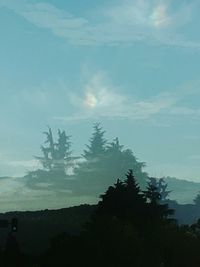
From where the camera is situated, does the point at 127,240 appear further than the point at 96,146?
→ No

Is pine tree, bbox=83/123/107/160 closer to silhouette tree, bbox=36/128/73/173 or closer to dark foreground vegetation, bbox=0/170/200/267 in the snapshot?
silhouette tree, bbox=36/128/73/173

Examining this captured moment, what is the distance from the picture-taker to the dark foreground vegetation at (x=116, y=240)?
1070 inches

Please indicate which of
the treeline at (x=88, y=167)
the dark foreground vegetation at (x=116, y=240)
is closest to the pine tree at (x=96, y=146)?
the treeline at (x=88, y=167)

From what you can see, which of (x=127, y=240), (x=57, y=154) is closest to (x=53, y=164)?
(x=57, y=154)

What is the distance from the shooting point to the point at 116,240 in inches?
1099

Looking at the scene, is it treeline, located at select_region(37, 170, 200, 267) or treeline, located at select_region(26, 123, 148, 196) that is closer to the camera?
treeline, located at select_region(37, 170, 200, 267)

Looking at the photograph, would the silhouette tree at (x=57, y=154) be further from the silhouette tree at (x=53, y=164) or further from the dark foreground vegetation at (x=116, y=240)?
the dark foreground vegetation at (x=116, y=240)

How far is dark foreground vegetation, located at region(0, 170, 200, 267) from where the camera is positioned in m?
27.2

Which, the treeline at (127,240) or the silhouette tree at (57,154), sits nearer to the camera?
the treeline at (127,240)

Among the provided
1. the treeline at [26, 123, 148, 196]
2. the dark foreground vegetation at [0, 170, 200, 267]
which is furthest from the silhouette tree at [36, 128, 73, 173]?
the dark foreground vegetation at [0, 170, 200, 267]

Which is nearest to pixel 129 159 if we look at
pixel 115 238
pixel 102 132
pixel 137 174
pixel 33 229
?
pixel 137 174

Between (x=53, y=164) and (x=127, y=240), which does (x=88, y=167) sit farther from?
(x=127, y=240)

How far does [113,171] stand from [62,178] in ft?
49.2

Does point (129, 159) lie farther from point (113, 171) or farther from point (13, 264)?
point (13, 264)
